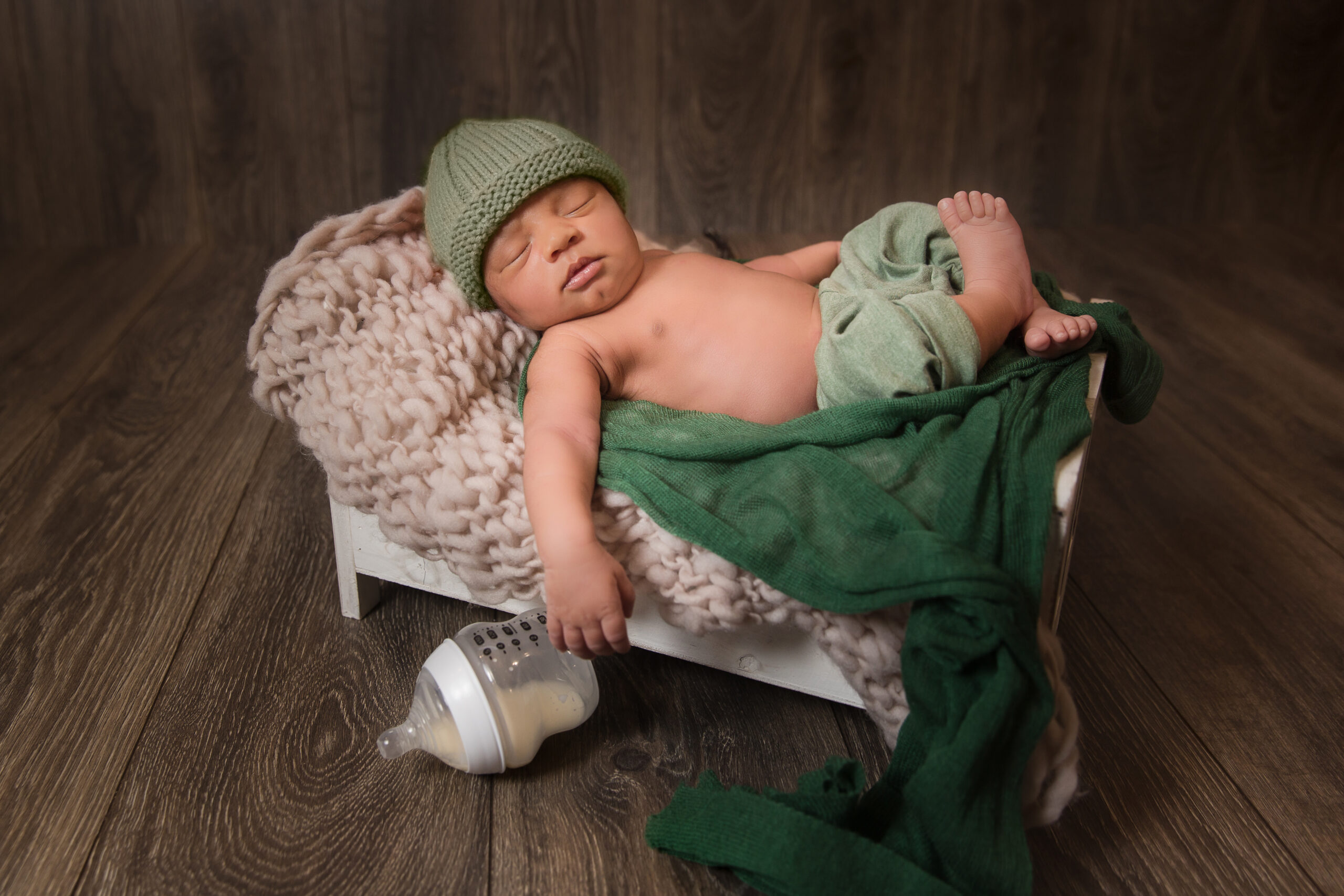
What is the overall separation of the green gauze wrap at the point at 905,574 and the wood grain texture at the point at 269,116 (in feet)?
4.53

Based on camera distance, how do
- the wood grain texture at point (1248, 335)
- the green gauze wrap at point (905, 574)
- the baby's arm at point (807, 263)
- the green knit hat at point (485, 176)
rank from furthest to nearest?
the wood grain texture at point (1248, 335) < the baby's arm at point (807, 263) < the green knit hat at point (485, 176) < the green gauze wrap at point (905, 574)

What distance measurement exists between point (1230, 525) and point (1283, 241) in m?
1.19

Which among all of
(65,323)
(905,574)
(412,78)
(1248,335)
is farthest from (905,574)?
(412,78)

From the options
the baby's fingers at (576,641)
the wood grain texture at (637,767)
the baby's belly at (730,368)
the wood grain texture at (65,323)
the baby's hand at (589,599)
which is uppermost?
the baby's belly at (730,368)

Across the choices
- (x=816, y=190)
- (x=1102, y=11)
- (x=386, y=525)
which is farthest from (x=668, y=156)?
(x=386, y=525)

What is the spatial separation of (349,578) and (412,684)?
5.1 inches

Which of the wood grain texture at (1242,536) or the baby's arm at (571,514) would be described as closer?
the baby's arm at (571,514)

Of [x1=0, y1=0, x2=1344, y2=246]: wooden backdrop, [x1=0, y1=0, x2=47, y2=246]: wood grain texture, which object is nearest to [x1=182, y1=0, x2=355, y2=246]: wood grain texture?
[x1=0, y1=0, x2=1344, y2=246]: wooden backdrop

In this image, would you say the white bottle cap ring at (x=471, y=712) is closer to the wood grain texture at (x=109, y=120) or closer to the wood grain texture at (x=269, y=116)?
the wood grain texture at (x=269, y=116)

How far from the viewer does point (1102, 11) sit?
1.94 meters

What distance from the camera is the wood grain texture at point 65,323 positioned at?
4.39 ft

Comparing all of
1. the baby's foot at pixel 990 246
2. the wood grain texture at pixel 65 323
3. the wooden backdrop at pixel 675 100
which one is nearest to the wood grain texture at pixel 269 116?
the wooden backdrop at pixel 675 100

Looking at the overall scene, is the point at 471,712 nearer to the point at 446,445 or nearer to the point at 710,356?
the point at 446,445

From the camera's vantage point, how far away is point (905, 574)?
64 cm
